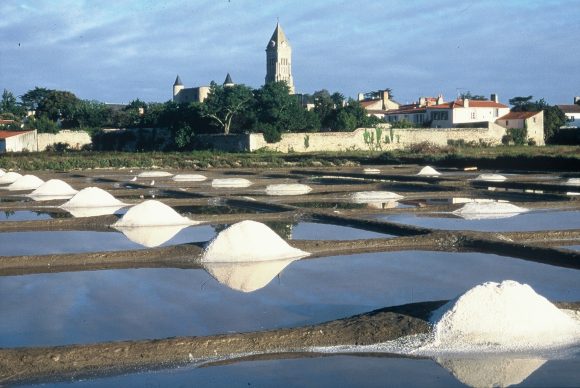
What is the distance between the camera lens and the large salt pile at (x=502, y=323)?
14.8 feet

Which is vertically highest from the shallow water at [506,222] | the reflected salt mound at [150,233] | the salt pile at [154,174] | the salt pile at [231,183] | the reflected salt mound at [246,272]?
the salt pile at [154,174]

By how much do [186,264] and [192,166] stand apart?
16.6 meters

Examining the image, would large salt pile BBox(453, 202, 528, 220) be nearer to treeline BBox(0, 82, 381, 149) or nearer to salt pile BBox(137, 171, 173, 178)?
salt pile BBox(137, 171, 173, 178)

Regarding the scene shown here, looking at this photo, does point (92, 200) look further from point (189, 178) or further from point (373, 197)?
point (189, 178)

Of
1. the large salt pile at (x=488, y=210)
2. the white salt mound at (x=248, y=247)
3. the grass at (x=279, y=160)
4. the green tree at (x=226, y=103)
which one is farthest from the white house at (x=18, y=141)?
the white salt mound at (x=248, y=247)

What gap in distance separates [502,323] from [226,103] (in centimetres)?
2808

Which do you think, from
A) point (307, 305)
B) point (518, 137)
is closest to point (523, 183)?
point (307, 305)

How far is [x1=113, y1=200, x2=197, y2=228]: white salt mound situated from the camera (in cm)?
1002

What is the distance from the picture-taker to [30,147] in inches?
1320

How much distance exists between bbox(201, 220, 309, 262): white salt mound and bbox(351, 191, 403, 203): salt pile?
215 inches

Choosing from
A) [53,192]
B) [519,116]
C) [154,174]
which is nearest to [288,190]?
[53,192]

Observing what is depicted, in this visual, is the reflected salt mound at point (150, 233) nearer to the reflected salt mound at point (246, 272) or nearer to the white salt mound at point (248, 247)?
the white salt mound at point (248, 247)

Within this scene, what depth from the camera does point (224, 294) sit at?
604cm

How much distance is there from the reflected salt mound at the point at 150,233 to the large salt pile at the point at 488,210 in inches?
144
